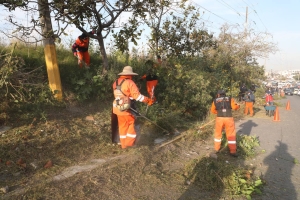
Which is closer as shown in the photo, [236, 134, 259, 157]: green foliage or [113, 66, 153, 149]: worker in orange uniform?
[113, 66, 153, 149]: worker in orange uniform

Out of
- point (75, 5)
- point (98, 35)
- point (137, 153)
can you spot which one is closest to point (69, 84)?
point (98, 35)

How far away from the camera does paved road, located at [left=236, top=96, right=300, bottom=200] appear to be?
4.32m

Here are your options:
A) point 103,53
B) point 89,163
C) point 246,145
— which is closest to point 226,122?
point 246,145

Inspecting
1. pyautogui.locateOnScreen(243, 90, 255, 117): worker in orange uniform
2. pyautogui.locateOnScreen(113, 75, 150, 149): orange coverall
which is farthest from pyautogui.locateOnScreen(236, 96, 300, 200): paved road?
pyautogui.locateOnScreen(113, 75, 150, 149): orange coverall

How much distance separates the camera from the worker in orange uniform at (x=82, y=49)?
7.62 meters

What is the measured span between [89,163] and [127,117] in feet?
3.99

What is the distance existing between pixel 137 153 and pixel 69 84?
11.6ft

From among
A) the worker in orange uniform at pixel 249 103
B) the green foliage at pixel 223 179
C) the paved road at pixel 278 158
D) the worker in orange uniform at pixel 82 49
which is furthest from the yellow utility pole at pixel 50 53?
the worker in orange uniform at pixel 249 103

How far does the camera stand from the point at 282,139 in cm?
764

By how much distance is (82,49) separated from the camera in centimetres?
787

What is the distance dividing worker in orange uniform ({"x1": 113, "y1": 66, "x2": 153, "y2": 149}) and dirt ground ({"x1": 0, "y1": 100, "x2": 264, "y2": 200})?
28 centimetres

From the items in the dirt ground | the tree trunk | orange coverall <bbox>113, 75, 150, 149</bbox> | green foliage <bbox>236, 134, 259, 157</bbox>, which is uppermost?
the tree trunk

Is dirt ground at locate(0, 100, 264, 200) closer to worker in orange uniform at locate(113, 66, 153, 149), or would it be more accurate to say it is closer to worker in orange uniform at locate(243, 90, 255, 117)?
worker in orange uniform at locate(113, 66, 153, 149)

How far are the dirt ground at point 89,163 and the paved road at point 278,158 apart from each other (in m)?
0.64
